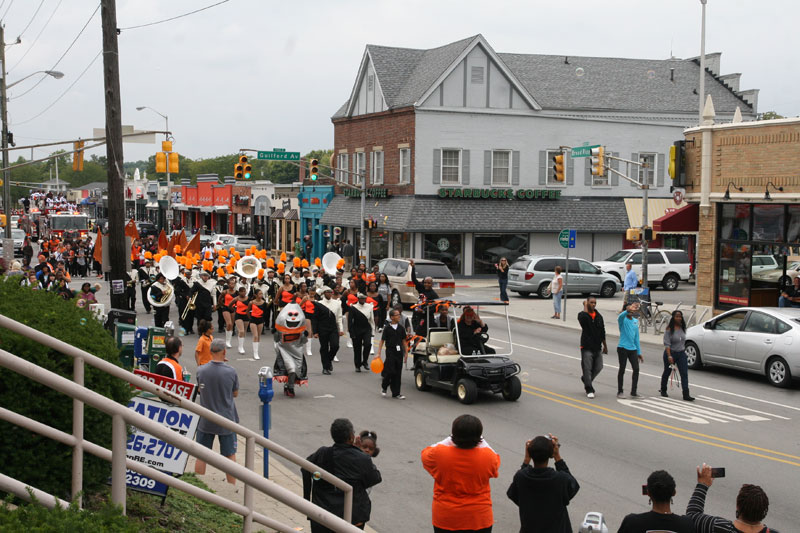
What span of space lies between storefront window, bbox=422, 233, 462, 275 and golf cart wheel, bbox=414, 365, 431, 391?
89.5 ft

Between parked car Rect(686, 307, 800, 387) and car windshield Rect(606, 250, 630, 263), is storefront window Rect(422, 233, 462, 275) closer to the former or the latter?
car windshield Rect(606, 250, 630, 263)

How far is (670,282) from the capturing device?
39750 millimetres

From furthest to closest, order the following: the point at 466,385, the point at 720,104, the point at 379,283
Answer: the point at 720,104 < the point at 379,283 < the point at 466,385

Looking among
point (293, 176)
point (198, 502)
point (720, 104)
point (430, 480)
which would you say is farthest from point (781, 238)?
point (293, 176)

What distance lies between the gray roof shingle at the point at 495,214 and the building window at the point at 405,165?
980 mm

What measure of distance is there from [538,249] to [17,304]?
132 ft

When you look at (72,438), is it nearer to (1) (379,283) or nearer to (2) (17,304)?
(2) (17,304)

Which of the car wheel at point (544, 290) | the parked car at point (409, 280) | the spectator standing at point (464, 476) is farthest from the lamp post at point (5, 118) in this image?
the spectator standing at point (464, 476)

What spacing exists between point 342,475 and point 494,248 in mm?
38656

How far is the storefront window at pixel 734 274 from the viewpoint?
2459 centimetres

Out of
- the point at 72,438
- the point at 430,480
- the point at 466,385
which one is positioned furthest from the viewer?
the point at 466,385

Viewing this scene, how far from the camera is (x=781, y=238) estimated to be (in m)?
23.3

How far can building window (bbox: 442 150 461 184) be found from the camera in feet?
147

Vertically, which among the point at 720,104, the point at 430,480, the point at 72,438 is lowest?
the point at 430,480
